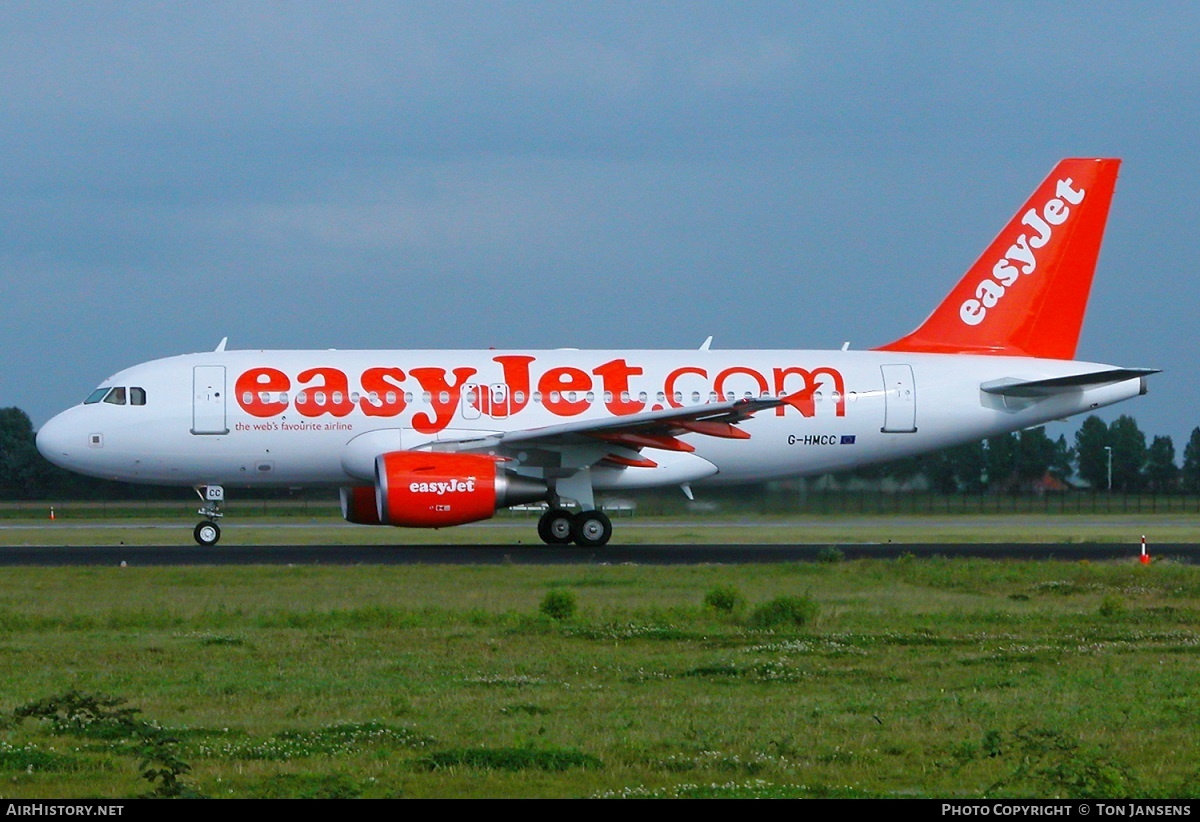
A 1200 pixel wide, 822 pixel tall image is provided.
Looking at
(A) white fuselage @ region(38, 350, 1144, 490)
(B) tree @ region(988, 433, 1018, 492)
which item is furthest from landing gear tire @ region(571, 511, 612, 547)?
(B) tree @ region(988, 433, 1018, 492)

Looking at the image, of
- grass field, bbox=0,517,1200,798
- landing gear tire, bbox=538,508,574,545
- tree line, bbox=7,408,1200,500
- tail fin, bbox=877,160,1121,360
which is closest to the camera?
grass field, bbox=0,517,1200,798

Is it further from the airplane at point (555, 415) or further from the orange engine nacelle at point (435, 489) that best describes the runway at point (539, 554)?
the airplane at point (555, 415)

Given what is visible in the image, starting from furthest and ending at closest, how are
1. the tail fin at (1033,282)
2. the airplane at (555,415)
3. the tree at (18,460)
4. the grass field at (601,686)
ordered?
the tree at (18,460)
the tail fin at (1033,282)
the airplane at (555,415)
the grass field at (601,686)

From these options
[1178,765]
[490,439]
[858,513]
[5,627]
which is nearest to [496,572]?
[490,439]

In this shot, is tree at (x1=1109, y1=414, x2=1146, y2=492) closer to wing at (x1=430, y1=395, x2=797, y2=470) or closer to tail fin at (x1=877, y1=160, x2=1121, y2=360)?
tail fin at (x1=877, y1=160, x2=1121, y2=360)

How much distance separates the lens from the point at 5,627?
15.0 metres

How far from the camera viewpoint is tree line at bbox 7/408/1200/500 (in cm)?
3788

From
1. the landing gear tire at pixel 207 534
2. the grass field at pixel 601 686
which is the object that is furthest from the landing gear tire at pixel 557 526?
the grass field at pixel 601 686

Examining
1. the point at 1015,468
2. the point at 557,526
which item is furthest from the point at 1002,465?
the point at 557,526

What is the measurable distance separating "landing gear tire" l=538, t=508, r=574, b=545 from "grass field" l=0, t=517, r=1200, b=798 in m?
7.19

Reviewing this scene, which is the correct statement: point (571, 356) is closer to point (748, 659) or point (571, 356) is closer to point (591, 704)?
point (748, 659)

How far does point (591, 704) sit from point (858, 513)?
26.2 metres

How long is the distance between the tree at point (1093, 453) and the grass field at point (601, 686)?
24928 mm

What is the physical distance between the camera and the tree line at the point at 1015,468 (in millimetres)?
37875
